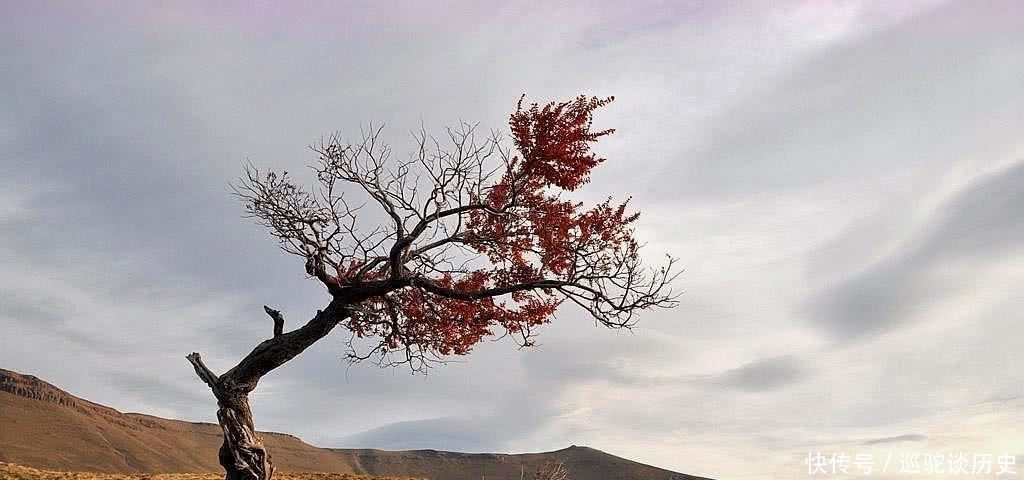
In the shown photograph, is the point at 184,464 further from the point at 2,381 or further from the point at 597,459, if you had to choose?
the point at 597,459

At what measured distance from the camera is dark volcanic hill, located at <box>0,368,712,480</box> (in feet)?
383

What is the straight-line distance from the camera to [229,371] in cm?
1772

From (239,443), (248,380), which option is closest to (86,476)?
(239,443)

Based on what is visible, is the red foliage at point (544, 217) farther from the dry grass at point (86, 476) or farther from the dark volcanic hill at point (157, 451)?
the dark volcanic hill at point (157, 451)

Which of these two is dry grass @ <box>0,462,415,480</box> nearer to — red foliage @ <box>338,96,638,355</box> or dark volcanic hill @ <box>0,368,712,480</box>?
red foliage @ <box>338,96,638,355</box>

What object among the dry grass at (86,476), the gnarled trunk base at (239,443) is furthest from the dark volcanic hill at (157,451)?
the gnarled trunk base at (239,443)

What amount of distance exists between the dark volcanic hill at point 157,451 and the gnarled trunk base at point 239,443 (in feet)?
271

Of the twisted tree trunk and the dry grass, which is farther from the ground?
the twisted tree trunk

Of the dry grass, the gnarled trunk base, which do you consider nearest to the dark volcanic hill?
the dry grass

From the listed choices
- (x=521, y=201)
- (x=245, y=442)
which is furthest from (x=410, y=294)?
(x=245, y=442)

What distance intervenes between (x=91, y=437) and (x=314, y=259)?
134 metres

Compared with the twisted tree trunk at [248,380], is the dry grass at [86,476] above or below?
below

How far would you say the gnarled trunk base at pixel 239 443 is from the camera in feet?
57.8

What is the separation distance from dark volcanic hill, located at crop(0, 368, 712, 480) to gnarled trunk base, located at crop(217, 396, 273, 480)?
3248 inches
